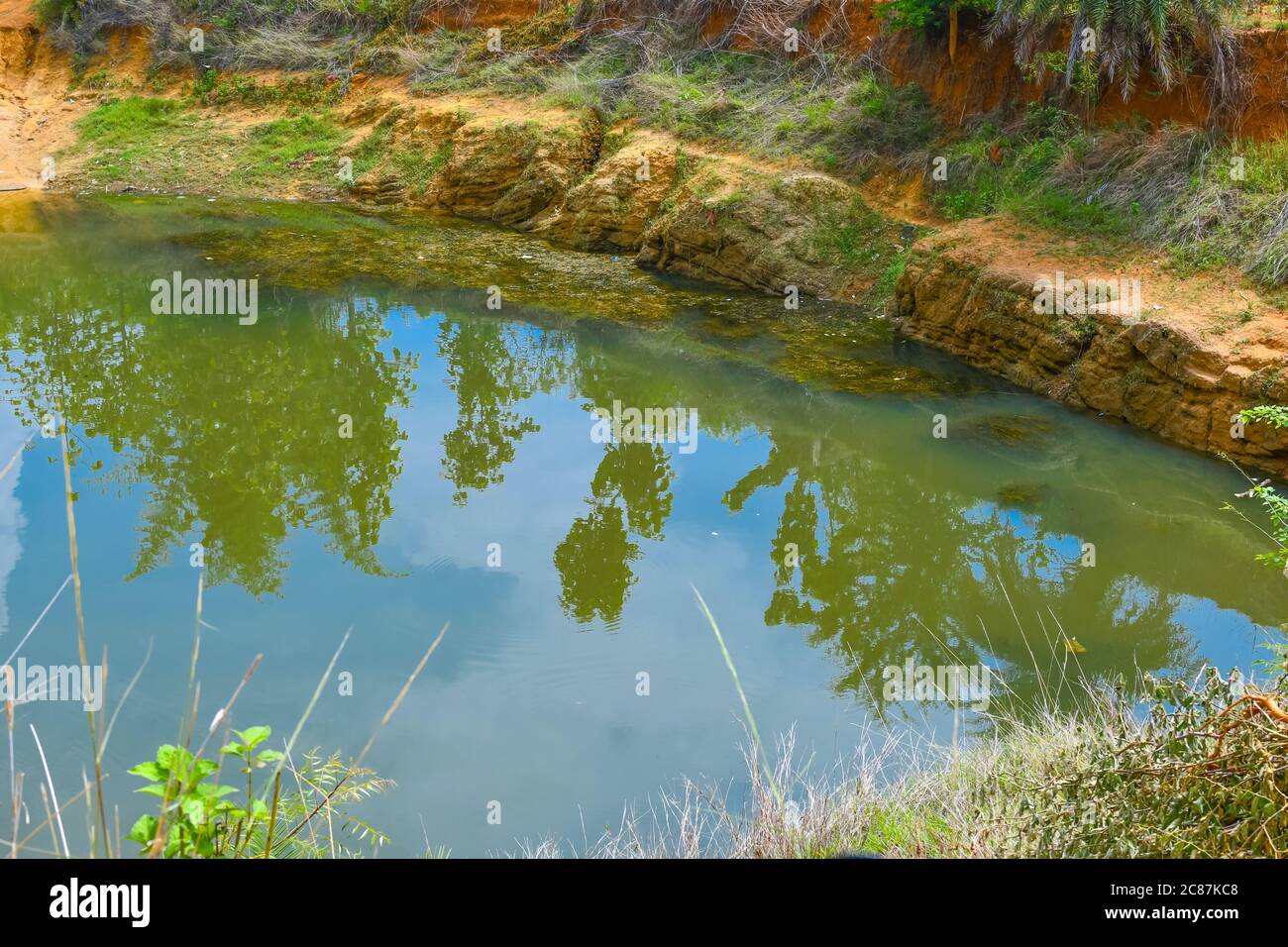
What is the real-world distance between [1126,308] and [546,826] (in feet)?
24.6

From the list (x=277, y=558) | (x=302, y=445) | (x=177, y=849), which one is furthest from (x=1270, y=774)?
(x=302, y=445)

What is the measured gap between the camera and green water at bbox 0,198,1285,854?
201 inches

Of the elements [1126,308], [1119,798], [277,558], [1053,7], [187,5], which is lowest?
[277,558]

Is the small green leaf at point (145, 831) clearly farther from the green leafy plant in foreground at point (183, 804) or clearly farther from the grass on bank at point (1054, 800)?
the grass on bank at point (1054, 800)

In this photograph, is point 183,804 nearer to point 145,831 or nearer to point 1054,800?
point 145,831

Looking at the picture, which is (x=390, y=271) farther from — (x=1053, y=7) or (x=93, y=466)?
(x=1053, y=7)

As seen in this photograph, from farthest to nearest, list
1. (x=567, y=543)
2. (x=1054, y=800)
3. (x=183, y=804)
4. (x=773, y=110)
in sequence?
(x=773, y=110) < (x=567, y=543) < (x=1054, y=800) < (x=183, y=804)

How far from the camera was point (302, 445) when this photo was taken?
863cm

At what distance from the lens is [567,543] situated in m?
7.06

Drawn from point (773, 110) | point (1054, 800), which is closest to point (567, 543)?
point (1054, 800)

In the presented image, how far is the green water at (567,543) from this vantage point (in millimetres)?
5105

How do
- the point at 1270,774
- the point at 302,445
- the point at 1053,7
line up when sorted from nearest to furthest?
the point at 1270,774, the point at 302,445, the point at 1053,7

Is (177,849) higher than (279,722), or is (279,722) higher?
(177,849)

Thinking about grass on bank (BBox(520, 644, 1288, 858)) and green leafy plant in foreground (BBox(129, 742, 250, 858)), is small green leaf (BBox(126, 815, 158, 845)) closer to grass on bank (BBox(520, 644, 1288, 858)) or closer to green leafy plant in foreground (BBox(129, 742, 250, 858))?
green leafy plant in foreground (BBox(129, 742, 250, 858))
